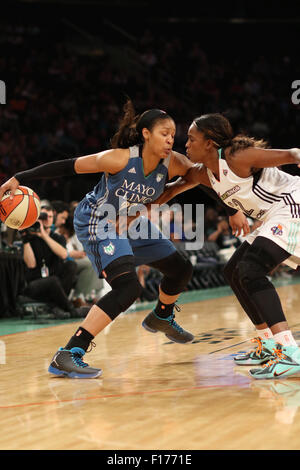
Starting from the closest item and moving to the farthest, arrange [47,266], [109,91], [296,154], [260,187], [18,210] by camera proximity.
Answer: [296,154]
[260,187]
[18,210]
[47,266]
[109,91]

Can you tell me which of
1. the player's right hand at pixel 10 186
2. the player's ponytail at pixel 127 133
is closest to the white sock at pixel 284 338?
the player's ponytail at pixel 127 133

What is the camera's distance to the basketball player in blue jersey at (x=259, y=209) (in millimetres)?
3908

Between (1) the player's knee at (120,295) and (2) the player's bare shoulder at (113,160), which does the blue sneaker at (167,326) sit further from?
(2) the player's bare shoulder at (113,160)

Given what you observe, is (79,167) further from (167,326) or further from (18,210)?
(167,326)

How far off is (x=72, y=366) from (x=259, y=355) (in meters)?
1.30

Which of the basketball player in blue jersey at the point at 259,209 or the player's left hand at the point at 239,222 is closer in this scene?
the basketball player in blue jersey at the point at 259,209

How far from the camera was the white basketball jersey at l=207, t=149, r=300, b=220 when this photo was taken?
4.13 meters

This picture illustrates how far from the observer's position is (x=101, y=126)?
52.7 ft

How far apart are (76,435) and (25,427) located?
12.8 inches

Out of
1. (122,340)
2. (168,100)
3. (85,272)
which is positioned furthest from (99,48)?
(122,340)

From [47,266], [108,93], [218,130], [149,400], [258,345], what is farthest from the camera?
[108,93]

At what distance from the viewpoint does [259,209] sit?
13.9 ft

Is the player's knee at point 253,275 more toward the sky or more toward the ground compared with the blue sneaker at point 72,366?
more toward the sky

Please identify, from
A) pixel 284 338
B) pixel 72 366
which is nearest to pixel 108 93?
pixel 72 366
